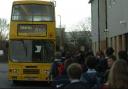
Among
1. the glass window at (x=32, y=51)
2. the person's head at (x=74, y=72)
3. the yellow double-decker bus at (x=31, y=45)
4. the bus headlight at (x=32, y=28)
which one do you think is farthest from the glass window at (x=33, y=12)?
the person's head at (x=74, y=72)

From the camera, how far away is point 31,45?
2548cm

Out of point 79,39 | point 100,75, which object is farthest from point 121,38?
point 79,39

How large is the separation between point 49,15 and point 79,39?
92.9 meters

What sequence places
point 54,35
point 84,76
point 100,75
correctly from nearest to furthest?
point 84,76 → point 100,75 → point 54,35

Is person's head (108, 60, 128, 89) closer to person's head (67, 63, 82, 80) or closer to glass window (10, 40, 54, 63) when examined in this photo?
person's head (67, 63, 82, 80)

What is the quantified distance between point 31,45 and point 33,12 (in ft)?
5.83

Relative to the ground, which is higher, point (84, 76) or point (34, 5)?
point (34, 5)

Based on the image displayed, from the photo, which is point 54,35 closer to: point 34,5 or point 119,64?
point 34,5

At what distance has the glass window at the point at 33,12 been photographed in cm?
2570

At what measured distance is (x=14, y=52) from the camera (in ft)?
83.4

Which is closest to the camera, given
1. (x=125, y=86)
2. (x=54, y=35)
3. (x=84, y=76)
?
(x=125, y=86)

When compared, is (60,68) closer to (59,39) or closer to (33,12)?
(33,12)

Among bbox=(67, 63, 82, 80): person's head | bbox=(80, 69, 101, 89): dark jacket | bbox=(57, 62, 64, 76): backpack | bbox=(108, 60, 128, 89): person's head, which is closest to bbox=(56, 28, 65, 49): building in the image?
bbox=(57, 62, 64, 76): backpack

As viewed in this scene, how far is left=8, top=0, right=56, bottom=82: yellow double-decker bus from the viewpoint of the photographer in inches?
1000
